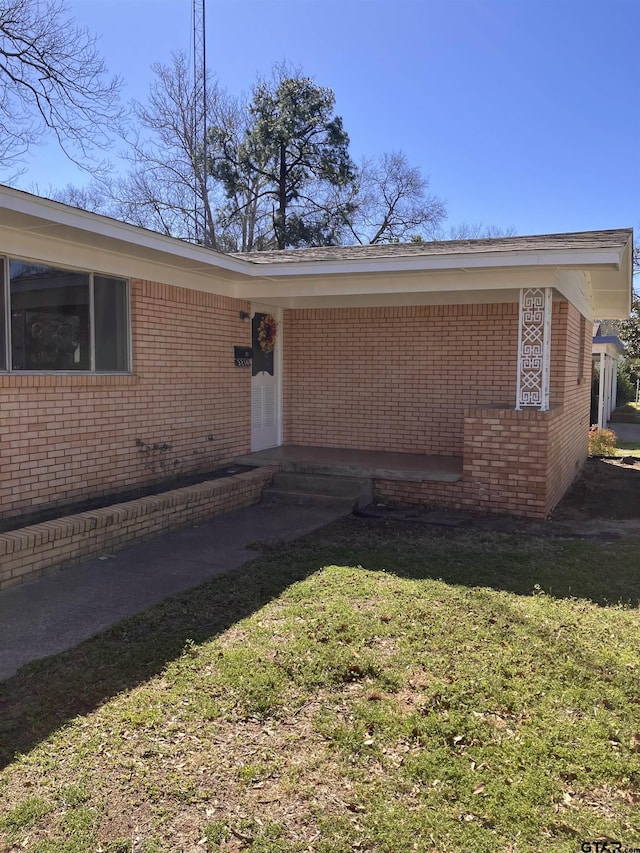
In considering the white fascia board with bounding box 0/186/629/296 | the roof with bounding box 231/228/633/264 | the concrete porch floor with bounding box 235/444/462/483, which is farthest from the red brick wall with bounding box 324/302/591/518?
the white fascia board with bounding box 0/186/629/296

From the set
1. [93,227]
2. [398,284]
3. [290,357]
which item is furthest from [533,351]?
[93,227]

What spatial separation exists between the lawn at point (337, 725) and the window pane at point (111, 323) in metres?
3.24

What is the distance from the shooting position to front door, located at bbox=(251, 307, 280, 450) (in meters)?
10.0

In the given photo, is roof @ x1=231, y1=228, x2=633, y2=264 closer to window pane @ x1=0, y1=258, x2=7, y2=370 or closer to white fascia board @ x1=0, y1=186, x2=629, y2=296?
white fascia board @ x1=0, y1=186, x2=629, y2=296

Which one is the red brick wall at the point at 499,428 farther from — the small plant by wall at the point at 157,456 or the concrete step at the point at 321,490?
the small plant by wall at the point at 157,456

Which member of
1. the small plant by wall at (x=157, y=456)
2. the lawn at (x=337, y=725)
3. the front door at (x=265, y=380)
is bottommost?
the lawn at (x=337, y=725)

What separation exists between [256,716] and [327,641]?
90cm

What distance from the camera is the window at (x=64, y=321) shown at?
19.5ft

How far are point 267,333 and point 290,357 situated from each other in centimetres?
64

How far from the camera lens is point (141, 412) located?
7.49 metres

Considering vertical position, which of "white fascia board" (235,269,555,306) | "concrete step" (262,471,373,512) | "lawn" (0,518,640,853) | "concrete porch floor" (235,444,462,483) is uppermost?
"white fascia board" (235,269,555,306)

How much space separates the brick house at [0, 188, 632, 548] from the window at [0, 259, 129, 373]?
0.06 ft

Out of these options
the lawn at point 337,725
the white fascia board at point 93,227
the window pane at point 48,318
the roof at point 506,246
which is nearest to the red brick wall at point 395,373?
the roof at point 506,246

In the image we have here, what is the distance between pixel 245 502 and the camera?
807 cm
